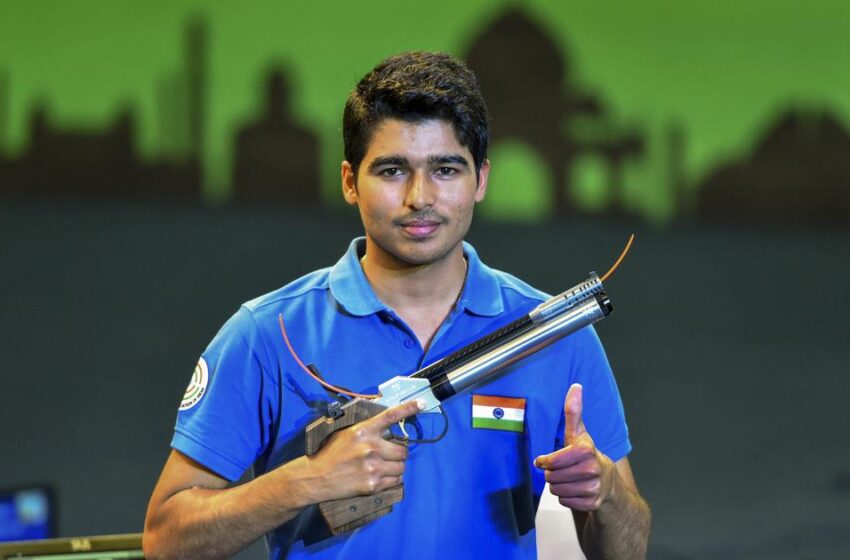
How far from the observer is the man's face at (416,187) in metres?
1.66

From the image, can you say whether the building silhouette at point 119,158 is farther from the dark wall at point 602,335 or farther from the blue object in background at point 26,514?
the blue object in background at point 26,514

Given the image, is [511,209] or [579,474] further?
[511,209]

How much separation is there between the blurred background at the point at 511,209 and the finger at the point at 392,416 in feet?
6.24

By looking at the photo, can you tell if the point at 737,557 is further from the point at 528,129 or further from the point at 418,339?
the point at 418,339

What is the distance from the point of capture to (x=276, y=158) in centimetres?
342

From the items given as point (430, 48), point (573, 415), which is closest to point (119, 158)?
point (430, 48)

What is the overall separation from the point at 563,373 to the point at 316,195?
178 cm

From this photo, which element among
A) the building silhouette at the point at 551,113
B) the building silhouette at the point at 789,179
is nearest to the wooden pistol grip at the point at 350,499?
the building silhouette at the point at 551,113

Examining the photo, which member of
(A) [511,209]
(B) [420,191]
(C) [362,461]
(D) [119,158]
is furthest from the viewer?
(A) [511,209]

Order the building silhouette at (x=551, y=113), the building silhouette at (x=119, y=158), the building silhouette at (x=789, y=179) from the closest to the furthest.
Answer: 1. the building silhouette at (x=119, y=158)
2. the building silhouette at (x=551, y=113)
3. the building silhouette at (x=789, y=179)

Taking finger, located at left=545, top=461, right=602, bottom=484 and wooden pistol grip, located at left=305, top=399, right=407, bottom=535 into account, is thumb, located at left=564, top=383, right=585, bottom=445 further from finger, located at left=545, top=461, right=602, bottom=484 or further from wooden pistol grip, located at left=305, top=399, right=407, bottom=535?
wooden pistol grip, located at left=305, top=399, right=407, bottom=535

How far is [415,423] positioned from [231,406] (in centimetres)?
26

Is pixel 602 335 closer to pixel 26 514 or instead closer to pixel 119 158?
pixel 119 158

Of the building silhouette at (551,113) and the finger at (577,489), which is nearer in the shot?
the finger at (577,489)
